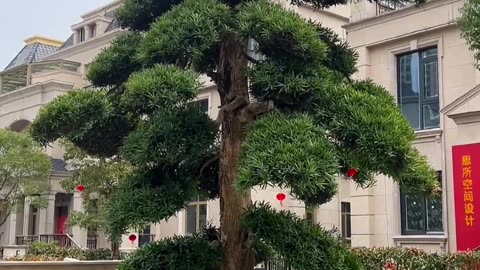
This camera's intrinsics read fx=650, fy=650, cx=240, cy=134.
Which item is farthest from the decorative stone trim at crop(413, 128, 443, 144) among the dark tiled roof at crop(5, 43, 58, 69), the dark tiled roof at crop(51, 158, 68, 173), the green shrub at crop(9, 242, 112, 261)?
the dark tiled roof at crop(5, 43, 58, 69)

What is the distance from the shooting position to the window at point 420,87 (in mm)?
12504

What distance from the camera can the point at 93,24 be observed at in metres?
24.6

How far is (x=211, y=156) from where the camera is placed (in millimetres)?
4320

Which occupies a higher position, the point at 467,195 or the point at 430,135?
the point at 430,135

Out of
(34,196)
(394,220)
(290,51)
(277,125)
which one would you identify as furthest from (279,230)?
(34,196)

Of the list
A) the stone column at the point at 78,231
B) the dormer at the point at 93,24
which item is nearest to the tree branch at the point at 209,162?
the stone column at the point at 78,231

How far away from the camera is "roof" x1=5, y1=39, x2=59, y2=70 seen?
28.2 meters

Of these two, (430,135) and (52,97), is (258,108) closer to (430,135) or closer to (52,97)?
(430,135)

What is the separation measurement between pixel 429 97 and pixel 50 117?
9.78 m

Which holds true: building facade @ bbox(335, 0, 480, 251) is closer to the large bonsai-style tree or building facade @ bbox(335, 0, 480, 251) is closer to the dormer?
the large bonsai-style tree

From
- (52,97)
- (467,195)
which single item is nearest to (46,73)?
(52,97)

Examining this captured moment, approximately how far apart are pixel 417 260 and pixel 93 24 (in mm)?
19025

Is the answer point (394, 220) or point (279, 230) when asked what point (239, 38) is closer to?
point (279, 230)

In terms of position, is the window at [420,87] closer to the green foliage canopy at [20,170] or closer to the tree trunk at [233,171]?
the tree trunk at [233,171]
